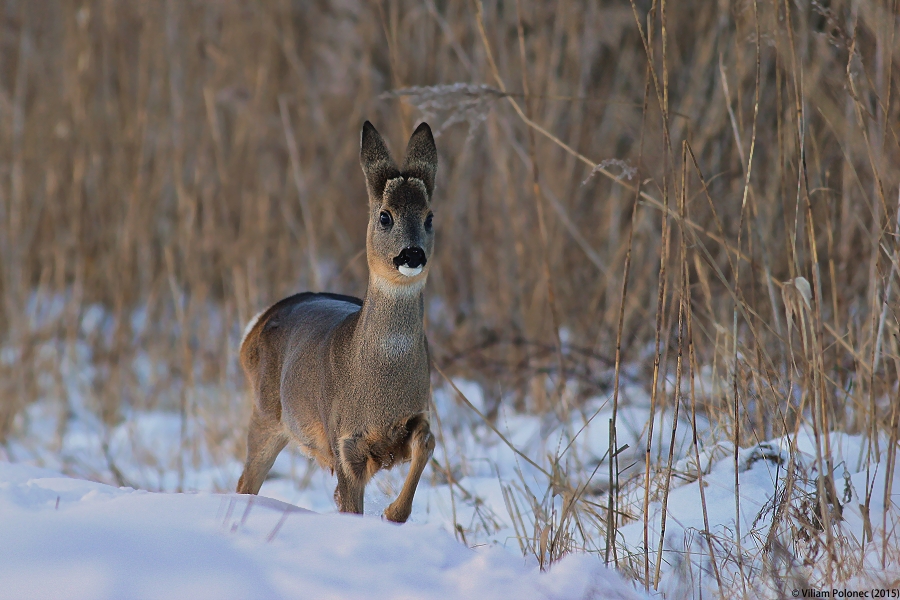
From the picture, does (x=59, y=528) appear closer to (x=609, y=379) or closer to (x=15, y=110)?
(x=609, y=379)

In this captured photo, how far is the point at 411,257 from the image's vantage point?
117 inches

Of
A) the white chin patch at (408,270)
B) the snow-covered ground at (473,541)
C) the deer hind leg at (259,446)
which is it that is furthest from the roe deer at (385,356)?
the deer hind leg at (259,446)

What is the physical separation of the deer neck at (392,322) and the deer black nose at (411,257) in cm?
12

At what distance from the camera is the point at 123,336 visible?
739 centimetres

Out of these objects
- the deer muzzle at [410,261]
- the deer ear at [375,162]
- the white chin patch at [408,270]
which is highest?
the deer ear at [375,162]

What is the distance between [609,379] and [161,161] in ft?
12.2

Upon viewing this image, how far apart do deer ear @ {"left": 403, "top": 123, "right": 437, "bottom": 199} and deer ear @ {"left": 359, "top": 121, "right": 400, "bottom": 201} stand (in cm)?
5

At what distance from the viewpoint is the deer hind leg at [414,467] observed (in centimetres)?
288

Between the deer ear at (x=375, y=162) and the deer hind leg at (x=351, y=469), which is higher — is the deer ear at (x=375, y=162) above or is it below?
above

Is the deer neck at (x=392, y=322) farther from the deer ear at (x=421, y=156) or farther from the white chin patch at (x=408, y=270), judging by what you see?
the deer ear at (x=421, y=156)

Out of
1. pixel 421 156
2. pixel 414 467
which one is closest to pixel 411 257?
pixel 421 156

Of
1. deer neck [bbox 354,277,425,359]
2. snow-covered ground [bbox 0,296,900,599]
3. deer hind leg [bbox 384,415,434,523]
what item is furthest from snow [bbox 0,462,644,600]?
deer neck [bbox 354,277,425,359]

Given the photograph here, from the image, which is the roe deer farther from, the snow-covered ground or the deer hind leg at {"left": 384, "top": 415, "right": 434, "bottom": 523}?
the snow-covered ground

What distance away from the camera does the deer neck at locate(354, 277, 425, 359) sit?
3047 millimetres
